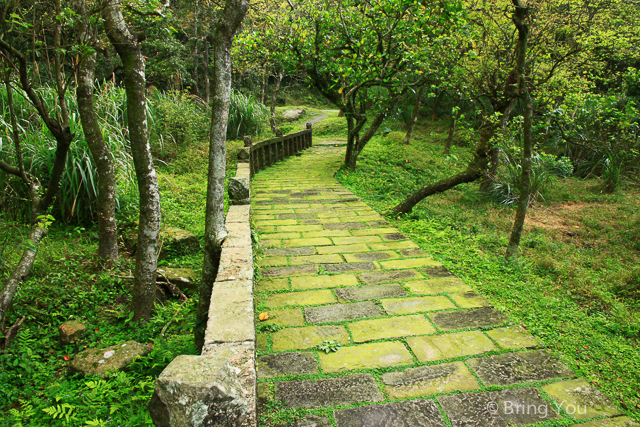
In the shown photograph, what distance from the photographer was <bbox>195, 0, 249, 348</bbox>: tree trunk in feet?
8.72

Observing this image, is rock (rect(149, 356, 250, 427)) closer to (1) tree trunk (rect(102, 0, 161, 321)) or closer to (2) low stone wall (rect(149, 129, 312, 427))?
(2) low stone wall (rect(149, 129, 312, 427))

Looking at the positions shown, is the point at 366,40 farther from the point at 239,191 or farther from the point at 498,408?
the point at 498,408

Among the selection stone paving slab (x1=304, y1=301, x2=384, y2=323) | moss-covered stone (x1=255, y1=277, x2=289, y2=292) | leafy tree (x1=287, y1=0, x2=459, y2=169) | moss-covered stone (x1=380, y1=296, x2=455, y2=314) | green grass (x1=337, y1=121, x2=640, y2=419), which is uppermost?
leafy tree (x1=287, y1=0, x2=459, y2=169)

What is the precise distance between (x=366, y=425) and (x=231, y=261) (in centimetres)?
154

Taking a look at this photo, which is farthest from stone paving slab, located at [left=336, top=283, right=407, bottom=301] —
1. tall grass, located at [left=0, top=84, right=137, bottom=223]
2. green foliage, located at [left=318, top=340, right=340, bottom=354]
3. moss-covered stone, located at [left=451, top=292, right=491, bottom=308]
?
tall grass, located at [left=0, top=84, right=137, bottom=223]

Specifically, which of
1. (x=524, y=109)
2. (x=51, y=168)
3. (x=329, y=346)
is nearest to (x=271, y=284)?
(x=329, y=346)

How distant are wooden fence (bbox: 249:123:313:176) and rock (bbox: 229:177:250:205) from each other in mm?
3795

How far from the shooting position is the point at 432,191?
6000 millimetres

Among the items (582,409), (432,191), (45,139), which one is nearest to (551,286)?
(582,409)

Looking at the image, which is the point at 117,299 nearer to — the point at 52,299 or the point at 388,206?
the point at 52,299

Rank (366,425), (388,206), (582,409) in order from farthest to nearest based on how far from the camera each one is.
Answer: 1. (388,206)
2. (582,409)
3. (366,425)

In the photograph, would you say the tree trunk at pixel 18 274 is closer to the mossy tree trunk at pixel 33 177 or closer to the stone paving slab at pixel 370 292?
the mossy tree trunk at pixel 33 177

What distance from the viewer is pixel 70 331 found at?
2.93 metres

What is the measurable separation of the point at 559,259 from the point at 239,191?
13.4 feet
